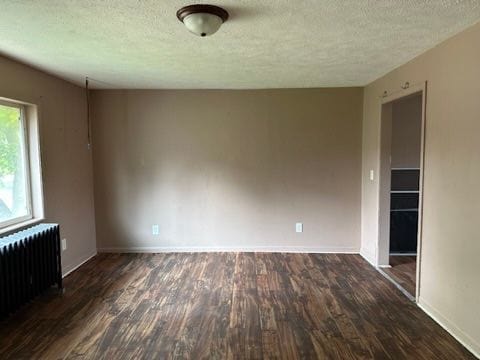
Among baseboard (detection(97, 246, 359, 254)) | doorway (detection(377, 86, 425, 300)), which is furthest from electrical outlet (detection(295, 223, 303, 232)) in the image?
doorway (detection(377, 86, 425, 300))

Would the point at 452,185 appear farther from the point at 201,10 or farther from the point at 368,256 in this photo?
the point at 201,10

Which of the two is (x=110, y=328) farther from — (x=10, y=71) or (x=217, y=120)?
(x=217, y=120)

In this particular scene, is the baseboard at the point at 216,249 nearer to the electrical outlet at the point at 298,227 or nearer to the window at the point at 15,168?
the electrical outlet at the point at 298,227

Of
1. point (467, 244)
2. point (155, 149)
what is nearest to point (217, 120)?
point (155, 149)

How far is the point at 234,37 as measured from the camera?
94.0 inches

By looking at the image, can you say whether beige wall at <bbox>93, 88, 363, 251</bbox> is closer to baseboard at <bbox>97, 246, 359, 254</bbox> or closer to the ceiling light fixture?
baseboard at <bbox>97, 246, 359, 254</bbox>

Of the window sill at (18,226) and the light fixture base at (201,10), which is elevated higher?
the light fixture base at (201,10)

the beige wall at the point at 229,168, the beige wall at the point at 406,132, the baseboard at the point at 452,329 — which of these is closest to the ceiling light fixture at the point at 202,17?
the beige wall at the point at 229,168

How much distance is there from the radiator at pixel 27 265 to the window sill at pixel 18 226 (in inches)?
3.0

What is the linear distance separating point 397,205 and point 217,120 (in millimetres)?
2721

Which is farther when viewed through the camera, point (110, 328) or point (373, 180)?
point (373, 180)

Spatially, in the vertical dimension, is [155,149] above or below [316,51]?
below

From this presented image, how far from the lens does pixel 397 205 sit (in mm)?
4328

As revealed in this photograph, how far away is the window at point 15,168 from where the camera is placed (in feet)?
9.83
